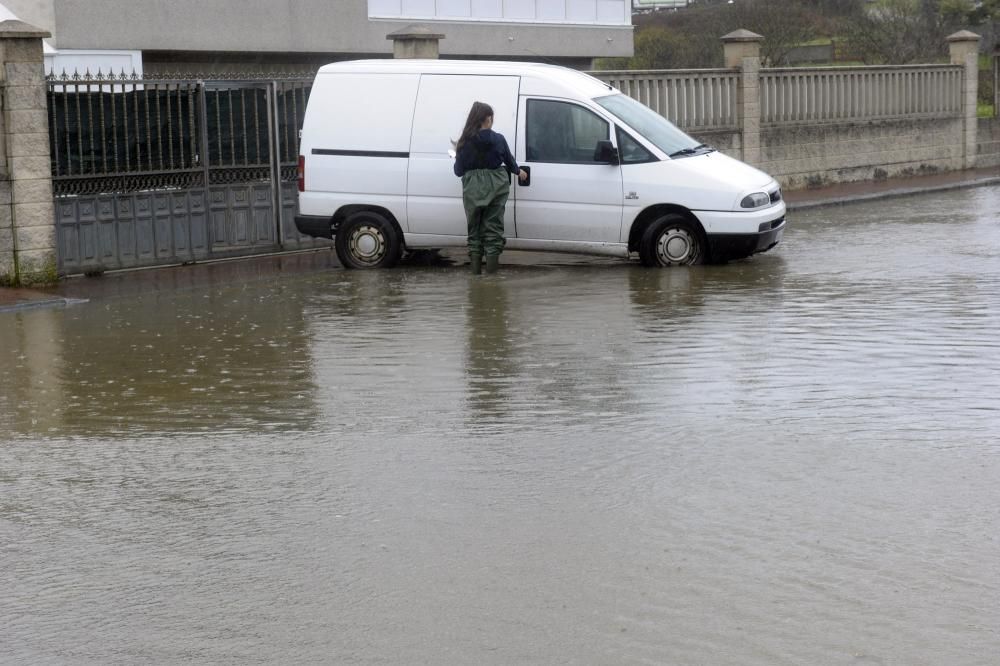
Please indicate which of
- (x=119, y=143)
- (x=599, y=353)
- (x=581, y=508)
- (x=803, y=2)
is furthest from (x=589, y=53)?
(x=581, y=508)

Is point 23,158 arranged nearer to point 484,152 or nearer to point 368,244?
point 368,244

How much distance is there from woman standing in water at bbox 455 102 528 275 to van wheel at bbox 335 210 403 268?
113cm

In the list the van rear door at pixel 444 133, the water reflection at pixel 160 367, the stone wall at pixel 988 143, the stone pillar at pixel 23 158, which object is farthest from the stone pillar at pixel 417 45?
the stone wall at pixel 988 143

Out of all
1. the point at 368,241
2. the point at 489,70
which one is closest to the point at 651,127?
the point at 489,70

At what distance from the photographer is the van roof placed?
15000mm

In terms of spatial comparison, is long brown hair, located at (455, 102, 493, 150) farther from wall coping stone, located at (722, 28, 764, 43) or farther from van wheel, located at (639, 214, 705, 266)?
wall coping stone, located at (722, 28, 764, 43)

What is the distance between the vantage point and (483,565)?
5586 mm

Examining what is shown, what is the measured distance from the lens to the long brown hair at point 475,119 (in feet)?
47.0

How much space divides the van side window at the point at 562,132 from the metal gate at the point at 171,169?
12.4 feet

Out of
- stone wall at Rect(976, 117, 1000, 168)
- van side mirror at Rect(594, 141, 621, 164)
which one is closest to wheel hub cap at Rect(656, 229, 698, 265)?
van side mirror at Rect(594, 141, 621, 164)

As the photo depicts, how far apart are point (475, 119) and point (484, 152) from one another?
31 centimetres

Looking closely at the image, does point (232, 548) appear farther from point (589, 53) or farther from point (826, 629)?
point (589, 53)

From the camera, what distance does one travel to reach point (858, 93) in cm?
2650

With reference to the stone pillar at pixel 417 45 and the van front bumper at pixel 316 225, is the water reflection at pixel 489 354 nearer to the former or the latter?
the van front bumper at pixel 316 225
